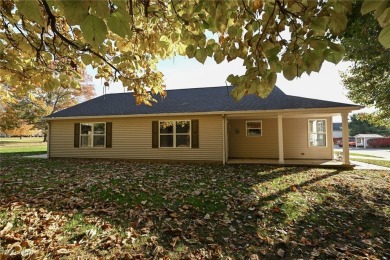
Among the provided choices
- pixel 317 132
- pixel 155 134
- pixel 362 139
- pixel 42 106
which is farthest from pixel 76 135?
pixel 362 139

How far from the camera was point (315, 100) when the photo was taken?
11539mm

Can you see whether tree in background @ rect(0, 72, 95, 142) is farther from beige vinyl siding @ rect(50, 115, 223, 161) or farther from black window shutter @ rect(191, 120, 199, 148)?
black window shutter @ rect(191, 120, 199, 148)

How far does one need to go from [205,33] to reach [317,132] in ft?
44.4

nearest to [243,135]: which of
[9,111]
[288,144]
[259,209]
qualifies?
[288,144]

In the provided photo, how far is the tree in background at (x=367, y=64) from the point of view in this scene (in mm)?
7144

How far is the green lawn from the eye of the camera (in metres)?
3.28

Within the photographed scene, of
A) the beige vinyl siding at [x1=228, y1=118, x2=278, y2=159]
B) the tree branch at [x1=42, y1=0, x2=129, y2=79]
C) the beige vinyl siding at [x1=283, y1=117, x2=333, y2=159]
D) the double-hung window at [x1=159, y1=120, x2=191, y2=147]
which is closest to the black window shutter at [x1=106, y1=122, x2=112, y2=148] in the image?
the double-hung window at [x1=159, y1=120, x2=191, y2=147]

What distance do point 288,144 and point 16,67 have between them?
13.8 meters

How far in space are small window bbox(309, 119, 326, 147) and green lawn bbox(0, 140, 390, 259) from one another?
6.65 meters

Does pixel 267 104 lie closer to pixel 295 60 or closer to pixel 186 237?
pixel 186 237

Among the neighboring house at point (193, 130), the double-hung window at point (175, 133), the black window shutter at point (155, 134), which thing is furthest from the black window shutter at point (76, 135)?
the double-hung window at point (175, 133)

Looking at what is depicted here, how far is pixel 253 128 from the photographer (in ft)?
46.1

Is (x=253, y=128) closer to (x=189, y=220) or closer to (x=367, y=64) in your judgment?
(x=367, y=64)

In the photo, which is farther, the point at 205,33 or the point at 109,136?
the point at 109,136
